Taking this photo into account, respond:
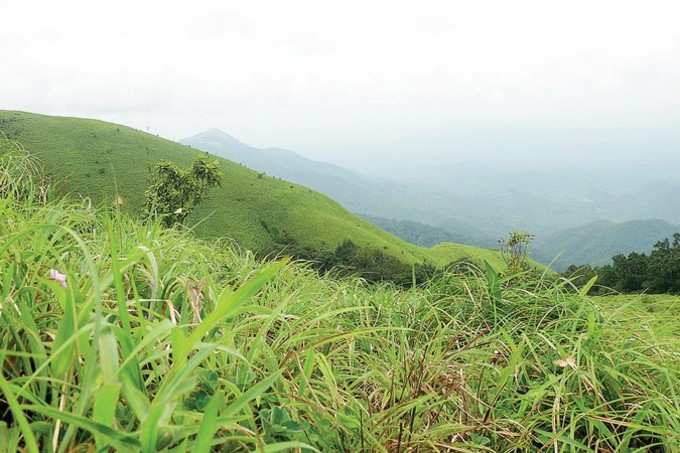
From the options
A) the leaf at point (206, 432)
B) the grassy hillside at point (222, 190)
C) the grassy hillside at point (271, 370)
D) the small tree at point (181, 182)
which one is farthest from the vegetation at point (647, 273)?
the leaf at point (206, 432)

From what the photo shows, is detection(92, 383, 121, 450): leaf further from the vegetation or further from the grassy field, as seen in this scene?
the vegetation

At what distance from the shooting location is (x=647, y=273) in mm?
35469

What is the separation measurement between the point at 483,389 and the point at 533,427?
1.06ft

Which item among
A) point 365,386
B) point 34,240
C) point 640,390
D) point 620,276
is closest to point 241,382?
point 365,386

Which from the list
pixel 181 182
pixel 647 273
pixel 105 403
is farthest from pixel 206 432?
pixel 647 273

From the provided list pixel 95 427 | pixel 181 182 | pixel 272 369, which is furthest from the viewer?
pixel 181 182

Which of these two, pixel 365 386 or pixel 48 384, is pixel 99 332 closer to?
pixel 48 384

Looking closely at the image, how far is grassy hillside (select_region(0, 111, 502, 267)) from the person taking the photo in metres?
68.9

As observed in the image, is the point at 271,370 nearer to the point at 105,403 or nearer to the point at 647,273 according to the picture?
the point at 105,403

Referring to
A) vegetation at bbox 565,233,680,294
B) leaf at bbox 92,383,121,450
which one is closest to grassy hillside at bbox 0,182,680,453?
leaf at bbox 92,383,121,450

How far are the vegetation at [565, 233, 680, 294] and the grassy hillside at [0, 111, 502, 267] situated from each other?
24.1 metres

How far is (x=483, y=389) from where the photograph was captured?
2793 mm

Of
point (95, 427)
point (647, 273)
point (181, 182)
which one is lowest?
point (647, 273)

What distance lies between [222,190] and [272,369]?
76104 mm
